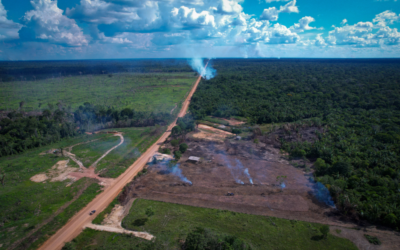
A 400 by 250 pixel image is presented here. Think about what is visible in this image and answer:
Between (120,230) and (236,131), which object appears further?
(236,131)

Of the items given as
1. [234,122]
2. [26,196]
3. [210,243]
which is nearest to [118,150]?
[26,196]

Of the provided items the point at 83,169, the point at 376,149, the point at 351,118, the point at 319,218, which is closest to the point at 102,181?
the point at 83,169

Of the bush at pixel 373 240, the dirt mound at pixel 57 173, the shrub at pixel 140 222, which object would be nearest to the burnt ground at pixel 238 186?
the bush at pixel 373 240

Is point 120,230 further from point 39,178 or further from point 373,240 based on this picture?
point 373,240

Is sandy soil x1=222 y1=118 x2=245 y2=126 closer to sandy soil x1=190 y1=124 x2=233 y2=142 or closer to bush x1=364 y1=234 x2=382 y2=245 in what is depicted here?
sandy soil x1=190 y1=124 x2=233 y2=142

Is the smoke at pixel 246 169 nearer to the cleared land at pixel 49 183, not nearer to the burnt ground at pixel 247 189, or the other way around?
the burnt ground at pixel 247 189

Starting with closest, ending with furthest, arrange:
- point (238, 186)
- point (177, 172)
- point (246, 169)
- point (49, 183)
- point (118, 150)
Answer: point (238, 186)
point (49, 183)
point (177, 172)
point (246, 169)
point (118, 150)
